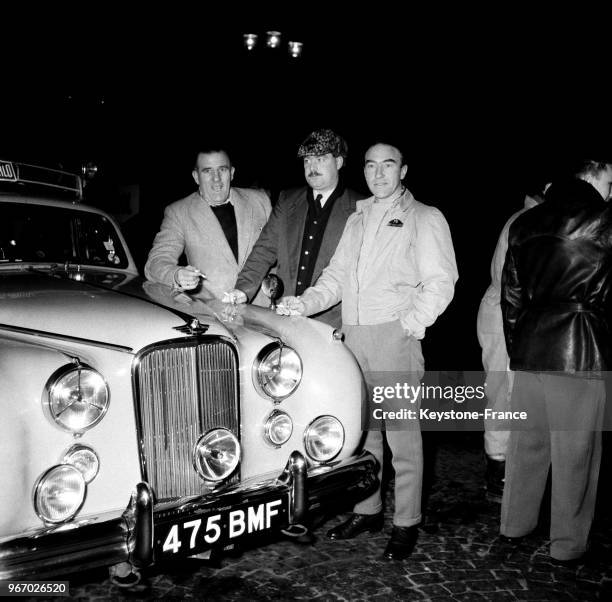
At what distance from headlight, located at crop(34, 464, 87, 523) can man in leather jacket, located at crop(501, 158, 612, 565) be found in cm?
217

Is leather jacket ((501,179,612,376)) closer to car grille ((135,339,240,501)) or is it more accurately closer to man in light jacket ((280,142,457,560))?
man in light jacket ((280,142,457,560))

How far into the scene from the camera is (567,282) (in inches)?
120

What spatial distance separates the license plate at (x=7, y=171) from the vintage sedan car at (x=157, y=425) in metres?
0.82

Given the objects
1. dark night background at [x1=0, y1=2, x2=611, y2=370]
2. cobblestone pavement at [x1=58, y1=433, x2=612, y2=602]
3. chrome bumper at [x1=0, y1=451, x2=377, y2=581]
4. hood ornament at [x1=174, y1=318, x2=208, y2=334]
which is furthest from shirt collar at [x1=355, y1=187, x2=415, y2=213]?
dark night background at [x1=0, y1=2, x2=611, y2=370]

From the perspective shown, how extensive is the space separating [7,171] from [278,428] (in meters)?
2.53

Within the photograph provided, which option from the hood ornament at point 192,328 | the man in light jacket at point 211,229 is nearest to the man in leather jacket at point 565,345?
the hood ornament at point 192,328

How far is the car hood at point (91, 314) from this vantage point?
2672mm

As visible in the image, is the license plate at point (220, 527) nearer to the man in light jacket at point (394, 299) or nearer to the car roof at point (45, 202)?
the man in light jacket at point (394, 299)

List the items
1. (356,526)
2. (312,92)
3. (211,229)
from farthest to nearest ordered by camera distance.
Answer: (312,92), (211,229), (356,526)

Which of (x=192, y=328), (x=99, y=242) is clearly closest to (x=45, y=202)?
(x=99, y=242)

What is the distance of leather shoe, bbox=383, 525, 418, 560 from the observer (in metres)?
3.28

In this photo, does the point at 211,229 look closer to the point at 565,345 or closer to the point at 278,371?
the point at 278,371

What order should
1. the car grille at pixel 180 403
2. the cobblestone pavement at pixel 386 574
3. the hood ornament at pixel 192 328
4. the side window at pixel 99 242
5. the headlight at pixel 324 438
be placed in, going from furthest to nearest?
1. the side window at pixel 99 242
2. the headlight at pixel 324 438
3. the cobblestone pavement at pixel 386 574
4. the hood ornament at pixel 192 328
5. the car grille at pixel 180 403

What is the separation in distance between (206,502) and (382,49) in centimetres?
1261
